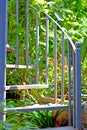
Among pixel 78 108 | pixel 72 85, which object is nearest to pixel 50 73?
pixel 72 85

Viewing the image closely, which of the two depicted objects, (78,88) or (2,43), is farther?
(78,88)

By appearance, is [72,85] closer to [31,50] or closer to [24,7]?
[31,50]

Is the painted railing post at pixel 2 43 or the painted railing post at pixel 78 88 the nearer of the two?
the painted railing post at pixel 2 43

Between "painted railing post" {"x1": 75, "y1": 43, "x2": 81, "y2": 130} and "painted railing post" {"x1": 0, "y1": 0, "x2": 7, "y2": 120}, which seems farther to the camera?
"painted railing post" {"x1": 75, "y1": 43, "x2": 81, "y2": 130}

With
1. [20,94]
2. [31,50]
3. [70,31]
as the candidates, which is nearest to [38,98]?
[20,94]

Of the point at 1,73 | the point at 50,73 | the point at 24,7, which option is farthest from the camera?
the point at 50,73

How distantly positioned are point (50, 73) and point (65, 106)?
1336 mm

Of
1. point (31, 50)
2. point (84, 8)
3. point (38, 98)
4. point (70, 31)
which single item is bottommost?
point (38, 98)

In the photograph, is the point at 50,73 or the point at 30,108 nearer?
the point at 30,108

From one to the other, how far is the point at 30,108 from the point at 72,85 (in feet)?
1.94

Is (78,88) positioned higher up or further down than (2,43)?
further down

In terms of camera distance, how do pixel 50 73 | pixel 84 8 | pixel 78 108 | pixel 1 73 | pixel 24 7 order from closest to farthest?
pixel 1 73 < pixel 78 108 < pixel 24 7 < pixel 50 73 < pixel 84 8

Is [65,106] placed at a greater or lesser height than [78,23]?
lesser

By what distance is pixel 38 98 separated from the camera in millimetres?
3871
